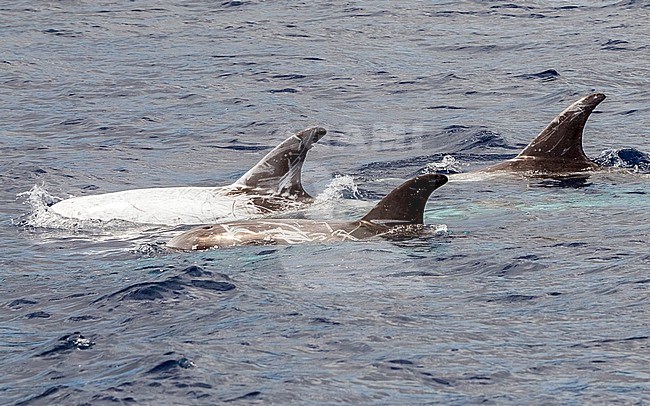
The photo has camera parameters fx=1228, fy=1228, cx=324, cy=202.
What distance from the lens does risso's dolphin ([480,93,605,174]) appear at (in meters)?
16.5

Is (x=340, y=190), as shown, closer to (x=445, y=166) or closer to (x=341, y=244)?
(x=445, y=166)

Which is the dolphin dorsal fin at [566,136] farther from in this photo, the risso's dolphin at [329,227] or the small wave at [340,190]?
the risso's dolphin at [329,227]

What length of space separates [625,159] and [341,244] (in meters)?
6.99

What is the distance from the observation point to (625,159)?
59.9ft

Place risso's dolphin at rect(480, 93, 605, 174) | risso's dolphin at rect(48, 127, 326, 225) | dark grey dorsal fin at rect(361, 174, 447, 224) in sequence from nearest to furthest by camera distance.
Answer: dark grey dorsal fin at rect(361, 174, 447, 224)
risso's dolphin at rect(48, 127, 326, 225)
risso's dolphin at rect(480, 93, 605, 174)

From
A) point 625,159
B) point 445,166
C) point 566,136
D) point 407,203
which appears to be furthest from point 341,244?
point 625,159

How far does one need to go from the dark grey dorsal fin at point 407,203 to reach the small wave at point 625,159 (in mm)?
5706

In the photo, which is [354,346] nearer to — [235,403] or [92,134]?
[235,403]

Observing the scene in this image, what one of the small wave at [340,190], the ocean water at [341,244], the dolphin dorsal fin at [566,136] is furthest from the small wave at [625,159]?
the small wave at [340,190]

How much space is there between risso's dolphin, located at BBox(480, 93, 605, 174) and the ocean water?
405 mm

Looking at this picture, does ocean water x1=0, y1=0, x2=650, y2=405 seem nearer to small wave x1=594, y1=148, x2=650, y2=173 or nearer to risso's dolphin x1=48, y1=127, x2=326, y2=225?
small wave x1=594, y1=148, x2=650, y2=173

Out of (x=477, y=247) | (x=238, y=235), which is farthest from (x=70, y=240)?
(x=477, y=247)

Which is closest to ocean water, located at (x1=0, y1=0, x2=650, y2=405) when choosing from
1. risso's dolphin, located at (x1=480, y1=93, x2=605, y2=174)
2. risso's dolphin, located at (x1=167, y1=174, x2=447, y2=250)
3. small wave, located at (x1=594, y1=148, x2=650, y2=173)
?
small wave, located at (x1=594, y1=148, x2=650, y2=173)

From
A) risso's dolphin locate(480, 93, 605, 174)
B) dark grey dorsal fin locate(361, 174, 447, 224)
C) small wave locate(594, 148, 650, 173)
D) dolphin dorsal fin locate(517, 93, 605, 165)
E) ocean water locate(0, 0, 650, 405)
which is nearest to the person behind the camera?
ocean water locate(0, 0, 650, 405)
